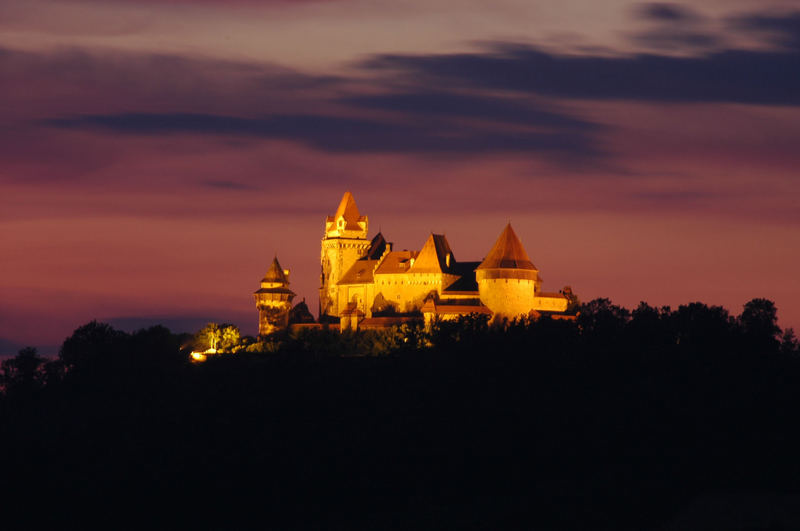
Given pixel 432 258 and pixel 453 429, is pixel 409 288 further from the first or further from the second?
pixel 453 429

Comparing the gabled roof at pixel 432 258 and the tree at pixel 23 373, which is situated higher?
the gabled roof at pixel 432 258

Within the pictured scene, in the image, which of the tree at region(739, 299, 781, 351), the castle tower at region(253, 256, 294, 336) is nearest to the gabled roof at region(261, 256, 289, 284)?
the castle tower at region(253, 256, 294, 336)

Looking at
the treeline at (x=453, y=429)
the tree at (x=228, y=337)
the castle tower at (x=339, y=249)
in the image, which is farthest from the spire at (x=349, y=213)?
the treeline at (x=453, y=429)

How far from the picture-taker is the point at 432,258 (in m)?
124

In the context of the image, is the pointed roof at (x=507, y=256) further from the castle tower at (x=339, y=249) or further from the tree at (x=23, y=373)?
the tree at (x=23, y=373)

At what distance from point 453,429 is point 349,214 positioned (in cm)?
5691

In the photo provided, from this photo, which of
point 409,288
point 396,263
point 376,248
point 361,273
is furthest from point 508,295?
point 376,248

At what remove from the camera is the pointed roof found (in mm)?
120688

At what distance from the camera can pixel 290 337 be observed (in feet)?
405

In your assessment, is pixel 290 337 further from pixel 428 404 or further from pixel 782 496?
pixel 782 496

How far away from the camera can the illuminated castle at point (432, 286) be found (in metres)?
119

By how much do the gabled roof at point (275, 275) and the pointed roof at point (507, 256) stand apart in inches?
793

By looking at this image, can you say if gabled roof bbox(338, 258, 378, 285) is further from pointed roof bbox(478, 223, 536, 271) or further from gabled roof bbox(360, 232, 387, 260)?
pointed roof bbox(478, 223, 536, 271)

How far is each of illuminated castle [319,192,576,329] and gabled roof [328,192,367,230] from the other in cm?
445
